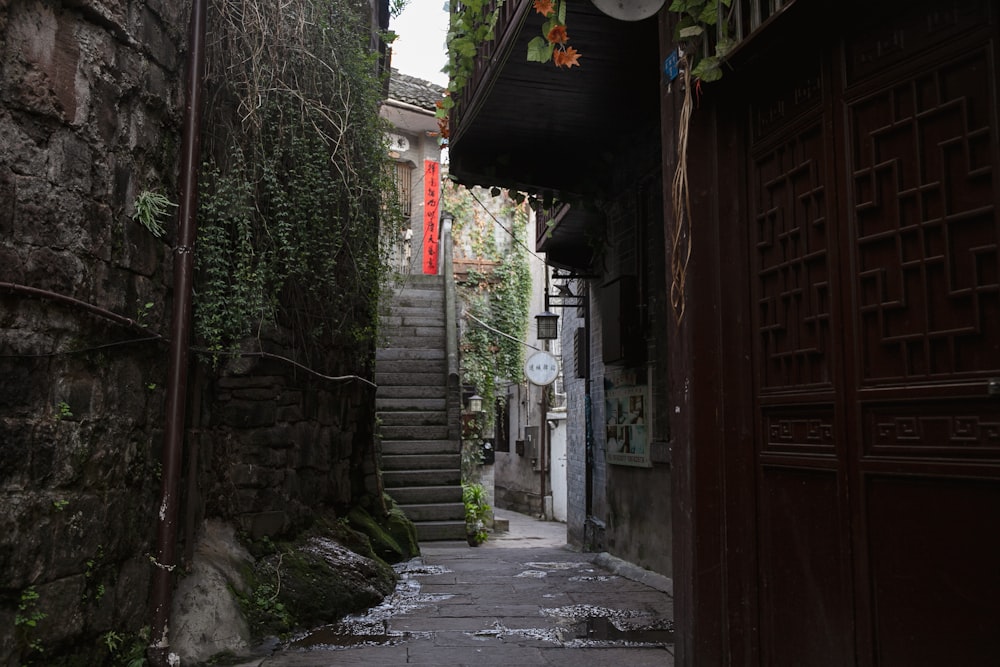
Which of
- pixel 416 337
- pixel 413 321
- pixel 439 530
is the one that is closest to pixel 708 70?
pixel 439 530

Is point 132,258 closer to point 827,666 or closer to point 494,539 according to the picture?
point 827,666

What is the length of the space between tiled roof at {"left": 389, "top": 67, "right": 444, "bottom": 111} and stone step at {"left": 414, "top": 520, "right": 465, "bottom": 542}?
32.7 ft

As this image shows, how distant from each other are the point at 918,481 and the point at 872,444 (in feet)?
0.61

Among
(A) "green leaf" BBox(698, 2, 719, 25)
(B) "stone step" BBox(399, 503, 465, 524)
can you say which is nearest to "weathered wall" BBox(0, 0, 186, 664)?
(A) "green leaf" BBox(698, 2, 719, 25)

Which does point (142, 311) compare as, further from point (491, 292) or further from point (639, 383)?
point (491, 292)

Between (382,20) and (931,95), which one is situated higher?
(382,20)

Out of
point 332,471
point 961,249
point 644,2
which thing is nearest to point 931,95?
point 961,249

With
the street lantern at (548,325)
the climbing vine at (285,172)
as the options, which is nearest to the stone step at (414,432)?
the street lantern at (548,325)

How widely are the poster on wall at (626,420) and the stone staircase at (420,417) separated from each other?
2.62 metres

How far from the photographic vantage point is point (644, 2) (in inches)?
129

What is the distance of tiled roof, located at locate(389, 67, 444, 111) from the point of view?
56.6 ft

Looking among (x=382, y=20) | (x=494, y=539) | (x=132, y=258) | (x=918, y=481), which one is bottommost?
(x=494, y=539)

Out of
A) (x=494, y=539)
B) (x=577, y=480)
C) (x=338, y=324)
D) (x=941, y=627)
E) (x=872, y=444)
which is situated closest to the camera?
(x=941, y=627)

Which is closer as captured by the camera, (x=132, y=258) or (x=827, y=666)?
(x=827, y=666)
